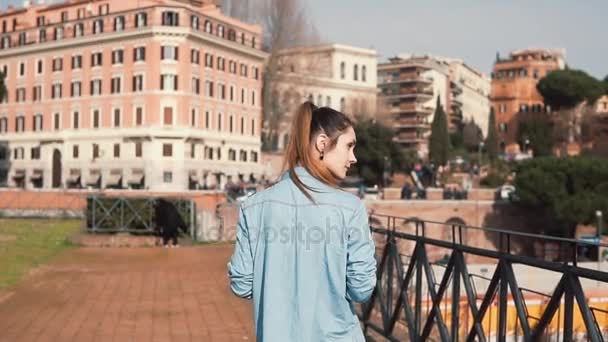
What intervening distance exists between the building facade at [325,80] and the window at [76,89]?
14.9m

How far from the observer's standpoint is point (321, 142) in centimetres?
319

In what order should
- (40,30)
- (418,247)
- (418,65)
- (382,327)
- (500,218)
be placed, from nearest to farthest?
1. (418,247)
2. (382,327)
3. (500,218)
4. (40,30)
5. (418,65)

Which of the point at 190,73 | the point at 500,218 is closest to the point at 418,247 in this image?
the point at 500,218

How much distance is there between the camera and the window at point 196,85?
5103 centimetres

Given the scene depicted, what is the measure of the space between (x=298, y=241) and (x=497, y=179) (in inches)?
2269

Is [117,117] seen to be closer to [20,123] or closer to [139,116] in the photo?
[139,116]

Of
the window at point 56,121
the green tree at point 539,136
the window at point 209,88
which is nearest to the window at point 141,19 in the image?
the window at point 209,88

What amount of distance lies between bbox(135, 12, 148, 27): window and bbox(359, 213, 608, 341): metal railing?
4454 cm

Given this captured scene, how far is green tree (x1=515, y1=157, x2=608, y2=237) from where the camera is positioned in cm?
4262

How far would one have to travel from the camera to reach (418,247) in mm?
6496

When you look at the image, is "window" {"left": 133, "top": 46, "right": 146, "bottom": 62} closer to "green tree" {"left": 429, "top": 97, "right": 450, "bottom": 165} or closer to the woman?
"green tree" {"left": 429, "top": 97, "right": 450, "bottom": 165}

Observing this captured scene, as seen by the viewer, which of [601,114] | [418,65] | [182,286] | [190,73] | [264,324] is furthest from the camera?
[418,65]

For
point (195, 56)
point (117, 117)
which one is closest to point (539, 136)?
point (195, 56)

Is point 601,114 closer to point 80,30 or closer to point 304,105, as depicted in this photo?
point 80,30
